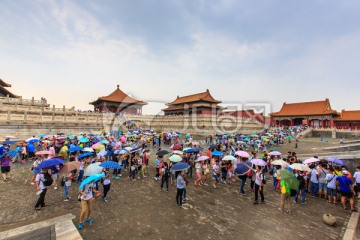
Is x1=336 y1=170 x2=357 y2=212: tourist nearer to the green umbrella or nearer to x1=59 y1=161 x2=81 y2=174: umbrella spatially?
the green umbrella

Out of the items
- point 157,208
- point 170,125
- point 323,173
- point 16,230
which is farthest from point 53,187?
point 170,125

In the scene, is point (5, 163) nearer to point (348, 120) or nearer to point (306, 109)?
point (348, 120)

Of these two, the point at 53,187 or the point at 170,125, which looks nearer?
the point at 53,187

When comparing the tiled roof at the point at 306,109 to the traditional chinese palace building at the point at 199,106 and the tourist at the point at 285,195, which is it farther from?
the tourist at the point at 285,195

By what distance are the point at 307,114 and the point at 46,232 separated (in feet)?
185

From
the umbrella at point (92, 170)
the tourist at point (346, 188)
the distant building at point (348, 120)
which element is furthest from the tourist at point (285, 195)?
the distant building at point (348, 120)

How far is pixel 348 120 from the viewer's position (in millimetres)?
42500

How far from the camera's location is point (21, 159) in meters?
13.0

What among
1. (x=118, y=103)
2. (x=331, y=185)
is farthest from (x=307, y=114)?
(x=118, y=103)

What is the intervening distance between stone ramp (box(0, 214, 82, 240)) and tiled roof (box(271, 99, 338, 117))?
181 ft

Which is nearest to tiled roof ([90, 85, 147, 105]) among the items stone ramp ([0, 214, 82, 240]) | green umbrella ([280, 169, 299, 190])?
stone ramp ([0, 214, 82, 240])

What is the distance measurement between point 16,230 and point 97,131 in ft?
88.7

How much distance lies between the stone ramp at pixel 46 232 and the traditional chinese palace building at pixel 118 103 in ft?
147

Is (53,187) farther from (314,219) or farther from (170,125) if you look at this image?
(170,125)
